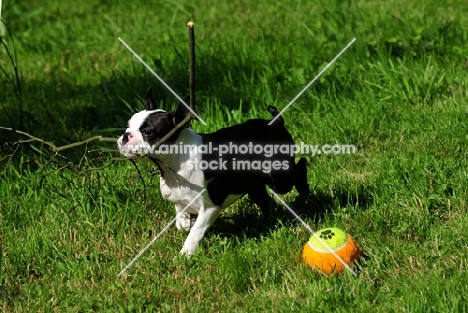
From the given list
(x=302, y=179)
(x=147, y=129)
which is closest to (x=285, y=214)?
(x=302, y=179)

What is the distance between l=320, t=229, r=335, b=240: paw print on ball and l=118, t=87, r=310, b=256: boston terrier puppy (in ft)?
1.88

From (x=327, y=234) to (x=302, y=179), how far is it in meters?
0.80

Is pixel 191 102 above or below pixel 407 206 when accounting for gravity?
above

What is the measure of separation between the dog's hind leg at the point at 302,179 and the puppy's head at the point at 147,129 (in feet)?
3.22

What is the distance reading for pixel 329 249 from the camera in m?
4.40

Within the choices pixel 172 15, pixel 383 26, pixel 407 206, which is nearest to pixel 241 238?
pixel 407 206

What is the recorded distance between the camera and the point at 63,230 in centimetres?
504

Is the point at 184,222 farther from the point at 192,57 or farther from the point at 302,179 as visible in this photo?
the point at 192,57

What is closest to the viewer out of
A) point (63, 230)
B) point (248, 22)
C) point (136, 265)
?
point (136, 265)

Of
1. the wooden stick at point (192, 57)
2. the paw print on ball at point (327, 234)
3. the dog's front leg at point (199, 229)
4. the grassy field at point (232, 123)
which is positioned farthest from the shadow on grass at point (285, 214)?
the wooden stick at point (192, 57)

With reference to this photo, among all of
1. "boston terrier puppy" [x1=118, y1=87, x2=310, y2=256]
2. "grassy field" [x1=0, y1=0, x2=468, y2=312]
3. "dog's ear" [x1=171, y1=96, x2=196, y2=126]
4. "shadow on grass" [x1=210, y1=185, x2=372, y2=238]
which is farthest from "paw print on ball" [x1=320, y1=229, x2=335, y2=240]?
"dog's ear" [x1=171, y1=96, x2=196, y2=126]

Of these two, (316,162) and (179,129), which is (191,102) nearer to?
(179,129)

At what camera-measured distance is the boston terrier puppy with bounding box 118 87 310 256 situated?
177 inches

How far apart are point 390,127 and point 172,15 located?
11.4 feet
